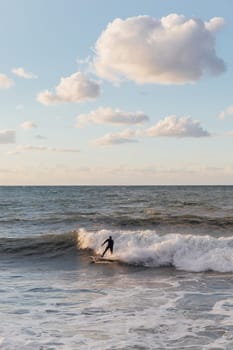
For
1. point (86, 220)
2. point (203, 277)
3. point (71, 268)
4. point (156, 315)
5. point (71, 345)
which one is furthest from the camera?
point (86, 220)

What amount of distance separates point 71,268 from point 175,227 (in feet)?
43.9

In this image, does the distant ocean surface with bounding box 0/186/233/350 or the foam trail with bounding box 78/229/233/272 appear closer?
the distant ocean surface with bounding box 0/186/233/350

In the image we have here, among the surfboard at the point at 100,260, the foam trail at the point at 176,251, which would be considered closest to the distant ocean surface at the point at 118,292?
the foam trail at the point at 176,251

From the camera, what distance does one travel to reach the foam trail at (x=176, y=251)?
2075 centimetres

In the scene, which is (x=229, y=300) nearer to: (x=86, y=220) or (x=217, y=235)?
(x=217, y=235)

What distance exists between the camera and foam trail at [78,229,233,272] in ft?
68.1

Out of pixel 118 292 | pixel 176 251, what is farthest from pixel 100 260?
pixel 118 292

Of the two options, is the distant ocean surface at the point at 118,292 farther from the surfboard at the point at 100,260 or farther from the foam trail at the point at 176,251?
the surfboard at the point at 100,260

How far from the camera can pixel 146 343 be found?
10.1m

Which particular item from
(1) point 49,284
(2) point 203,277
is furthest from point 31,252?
(2) point 203,277

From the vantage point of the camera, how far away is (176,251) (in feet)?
75.7

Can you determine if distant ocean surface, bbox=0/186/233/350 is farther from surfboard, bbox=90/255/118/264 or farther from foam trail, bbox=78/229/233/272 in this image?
surfboard, bbox=90/255/118/264

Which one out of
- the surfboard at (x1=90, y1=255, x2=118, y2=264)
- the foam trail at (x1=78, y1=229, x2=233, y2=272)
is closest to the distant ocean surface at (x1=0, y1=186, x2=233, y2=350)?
the foam trail at (x1=78, y1=229, x2=233, y2=272)

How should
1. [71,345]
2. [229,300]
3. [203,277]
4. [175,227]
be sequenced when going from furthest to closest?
[175,227]
[203,277]
[229,300]
[71,345]
